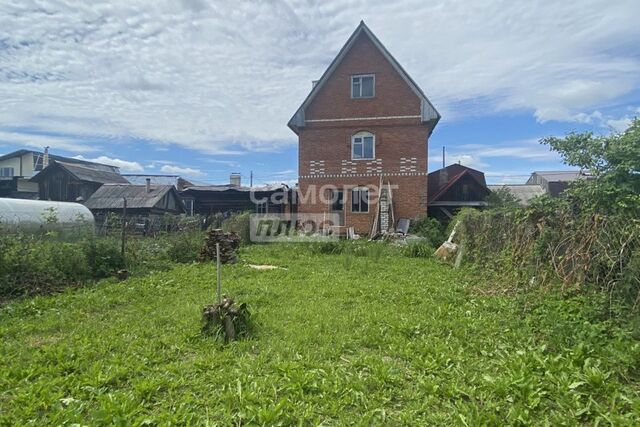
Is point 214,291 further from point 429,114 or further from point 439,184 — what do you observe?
point 439,184

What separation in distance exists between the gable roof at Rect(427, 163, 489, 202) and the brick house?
2519 millimetres

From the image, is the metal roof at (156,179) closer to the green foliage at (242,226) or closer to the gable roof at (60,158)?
the gable roof at (60,158)

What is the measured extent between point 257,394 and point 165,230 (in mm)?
10911

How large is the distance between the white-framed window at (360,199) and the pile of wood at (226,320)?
41.6 ft

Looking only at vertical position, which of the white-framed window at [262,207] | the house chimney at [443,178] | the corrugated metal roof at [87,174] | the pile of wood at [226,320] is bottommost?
the pile of wood at [226,320]

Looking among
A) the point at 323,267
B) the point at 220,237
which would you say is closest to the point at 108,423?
the point at 323,267

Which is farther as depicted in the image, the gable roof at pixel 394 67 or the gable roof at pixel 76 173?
the gable roof at pixel 76 173

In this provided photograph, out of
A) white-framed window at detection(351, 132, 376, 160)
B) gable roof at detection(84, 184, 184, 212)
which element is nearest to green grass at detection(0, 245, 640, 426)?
white-framed window at detection(351, 132, 376, 160)

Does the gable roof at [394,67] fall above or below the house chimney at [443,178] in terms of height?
above

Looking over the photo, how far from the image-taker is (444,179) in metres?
19.9

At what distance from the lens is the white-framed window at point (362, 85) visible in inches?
642

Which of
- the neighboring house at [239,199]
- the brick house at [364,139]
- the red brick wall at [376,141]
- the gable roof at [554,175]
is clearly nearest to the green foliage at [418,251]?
the brick house at [364,139]

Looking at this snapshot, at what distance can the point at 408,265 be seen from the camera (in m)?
9.05

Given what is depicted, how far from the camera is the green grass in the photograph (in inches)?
98.0
